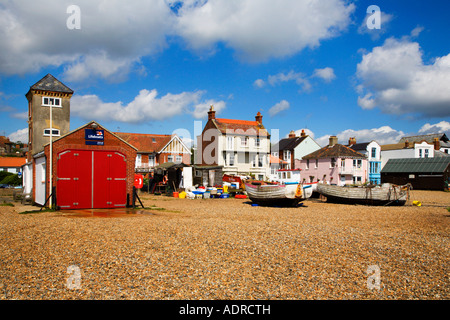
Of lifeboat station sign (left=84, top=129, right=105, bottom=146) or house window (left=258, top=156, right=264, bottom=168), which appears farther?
house window (left=258, top=156, right=264, bottom=168)

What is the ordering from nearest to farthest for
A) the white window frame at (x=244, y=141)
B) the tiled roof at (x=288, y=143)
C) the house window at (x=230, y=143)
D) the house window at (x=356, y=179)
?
the house window at (x=230, y=143), the white window frame at (x=244, y=141), the house window at (x=356, y=179), the tiled roof at (x=288, y=143)

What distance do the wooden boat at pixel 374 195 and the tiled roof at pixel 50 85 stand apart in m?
25.6

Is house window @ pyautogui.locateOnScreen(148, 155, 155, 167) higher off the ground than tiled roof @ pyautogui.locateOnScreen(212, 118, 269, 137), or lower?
lower

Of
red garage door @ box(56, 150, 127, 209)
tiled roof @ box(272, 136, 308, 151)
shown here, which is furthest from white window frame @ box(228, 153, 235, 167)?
red garage door @ box(56, 150, 127, 209)

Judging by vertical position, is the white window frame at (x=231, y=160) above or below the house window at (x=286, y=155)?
below

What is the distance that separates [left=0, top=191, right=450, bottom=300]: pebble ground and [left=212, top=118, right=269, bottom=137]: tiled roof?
3969cm

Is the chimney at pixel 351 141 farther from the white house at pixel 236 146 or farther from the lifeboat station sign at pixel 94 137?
the lifeboat station sign at pixel 94 137

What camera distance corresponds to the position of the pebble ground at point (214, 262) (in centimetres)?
695

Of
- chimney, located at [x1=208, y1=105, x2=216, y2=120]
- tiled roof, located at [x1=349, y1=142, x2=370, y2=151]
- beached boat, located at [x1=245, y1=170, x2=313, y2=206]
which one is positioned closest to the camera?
beached boat, located at [x1=245, y1=170, x2=313, y2=206]

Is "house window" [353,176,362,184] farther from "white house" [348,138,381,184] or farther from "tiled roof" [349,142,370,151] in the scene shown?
"tiled roof" [349,142,370,151]

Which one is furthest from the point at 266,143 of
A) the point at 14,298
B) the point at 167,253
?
the point at 14,298

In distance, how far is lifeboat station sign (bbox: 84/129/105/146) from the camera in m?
19.7

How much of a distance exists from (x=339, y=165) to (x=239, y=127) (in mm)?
15773

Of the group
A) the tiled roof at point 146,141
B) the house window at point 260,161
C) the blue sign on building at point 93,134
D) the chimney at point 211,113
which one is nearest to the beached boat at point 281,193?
the blue sign on building at point 93,134
